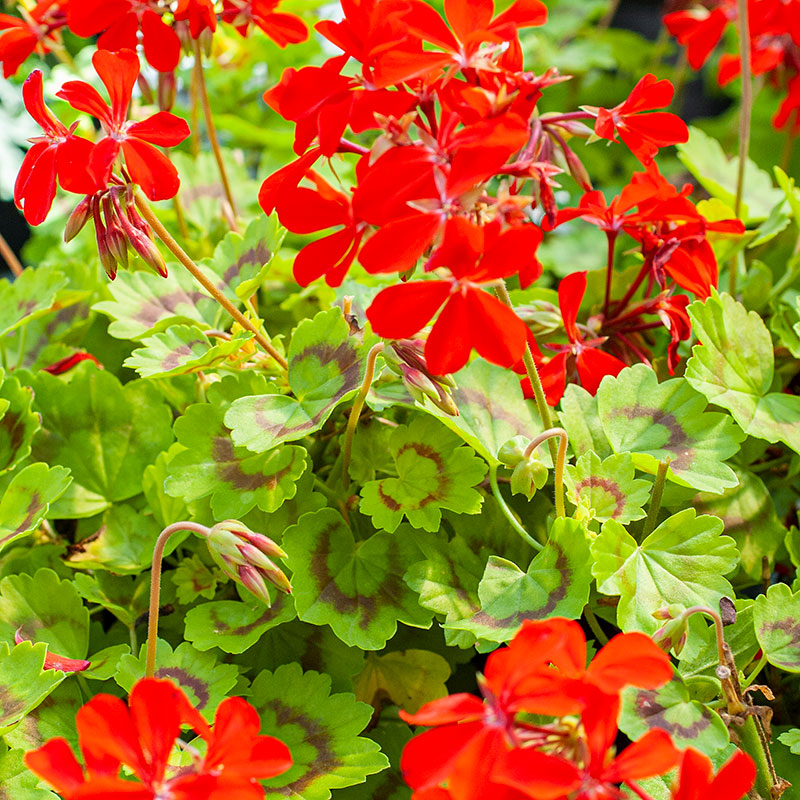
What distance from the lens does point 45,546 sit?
0.86 metres

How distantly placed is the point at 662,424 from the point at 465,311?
30cm

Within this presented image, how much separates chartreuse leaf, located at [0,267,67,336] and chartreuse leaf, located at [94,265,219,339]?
0.07 m

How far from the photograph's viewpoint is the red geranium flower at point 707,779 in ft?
1.49

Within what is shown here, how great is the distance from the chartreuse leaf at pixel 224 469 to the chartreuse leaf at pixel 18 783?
227mm

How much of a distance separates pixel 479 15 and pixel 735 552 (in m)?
0.43

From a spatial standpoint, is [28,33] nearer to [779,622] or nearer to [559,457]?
[559,457]

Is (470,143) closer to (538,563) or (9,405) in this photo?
(538,563)

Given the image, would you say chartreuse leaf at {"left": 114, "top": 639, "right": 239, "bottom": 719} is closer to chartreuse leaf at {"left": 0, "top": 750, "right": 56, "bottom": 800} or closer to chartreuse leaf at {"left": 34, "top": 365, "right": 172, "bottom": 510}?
chartreuse leaf at {"left": 0, "top": 750, "right": 56, "bottom": 800}

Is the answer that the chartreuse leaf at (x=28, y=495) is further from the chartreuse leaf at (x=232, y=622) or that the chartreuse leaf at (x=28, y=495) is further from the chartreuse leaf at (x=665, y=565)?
the chartreuse leaf at (x=665, y=565)

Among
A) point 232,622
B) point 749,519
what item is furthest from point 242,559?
point 749,519

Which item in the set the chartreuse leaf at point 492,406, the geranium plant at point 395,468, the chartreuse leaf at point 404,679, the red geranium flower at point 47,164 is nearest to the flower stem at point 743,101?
the geranium plant at point 395,468

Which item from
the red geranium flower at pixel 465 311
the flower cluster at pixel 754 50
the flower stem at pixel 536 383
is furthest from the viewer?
the flower cluster at pixel 754 50

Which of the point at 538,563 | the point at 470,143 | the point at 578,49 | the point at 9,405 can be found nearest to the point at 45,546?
the point at 9,405

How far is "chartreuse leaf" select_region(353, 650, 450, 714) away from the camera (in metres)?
0.79
